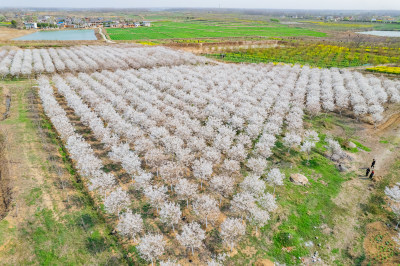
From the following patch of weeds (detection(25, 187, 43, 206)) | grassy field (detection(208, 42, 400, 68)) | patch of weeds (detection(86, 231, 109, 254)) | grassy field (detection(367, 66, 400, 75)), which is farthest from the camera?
grassy field (detection(208, 42, 400, 68))

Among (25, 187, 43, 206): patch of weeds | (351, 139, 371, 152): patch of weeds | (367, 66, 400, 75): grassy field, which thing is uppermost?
(367, 66, 400, 75): grassy field

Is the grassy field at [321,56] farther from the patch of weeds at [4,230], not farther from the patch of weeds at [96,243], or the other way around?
the patch of weeds at [4,230]

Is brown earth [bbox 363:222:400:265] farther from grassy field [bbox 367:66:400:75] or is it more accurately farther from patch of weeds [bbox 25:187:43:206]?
grassy field [bbox 367:66:400:75]

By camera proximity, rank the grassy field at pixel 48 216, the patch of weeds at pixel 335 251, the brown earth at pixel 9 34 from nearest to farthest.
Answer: the grassy field at pixel 48 216
the patch of weeds at pixel 335 251
the brown earth at pixel 9 34

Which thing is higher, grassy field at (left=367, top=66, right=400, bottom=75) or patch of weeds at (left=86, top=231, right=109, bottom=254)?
grassy field at (left=367, top=66, right=400, bottom=75)

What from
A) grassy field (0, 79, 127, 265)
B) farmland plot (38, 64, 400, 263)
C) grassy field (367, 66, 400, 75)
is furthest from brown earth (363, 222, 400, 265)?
grassy field (367, 66, 400, 75)

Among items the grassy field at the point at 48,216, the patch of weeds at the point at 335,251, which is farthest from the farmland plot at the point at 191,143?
the patch of weeds at the point at 335,251

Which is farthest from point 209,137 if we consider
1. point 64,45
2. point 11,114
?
point 64,45
